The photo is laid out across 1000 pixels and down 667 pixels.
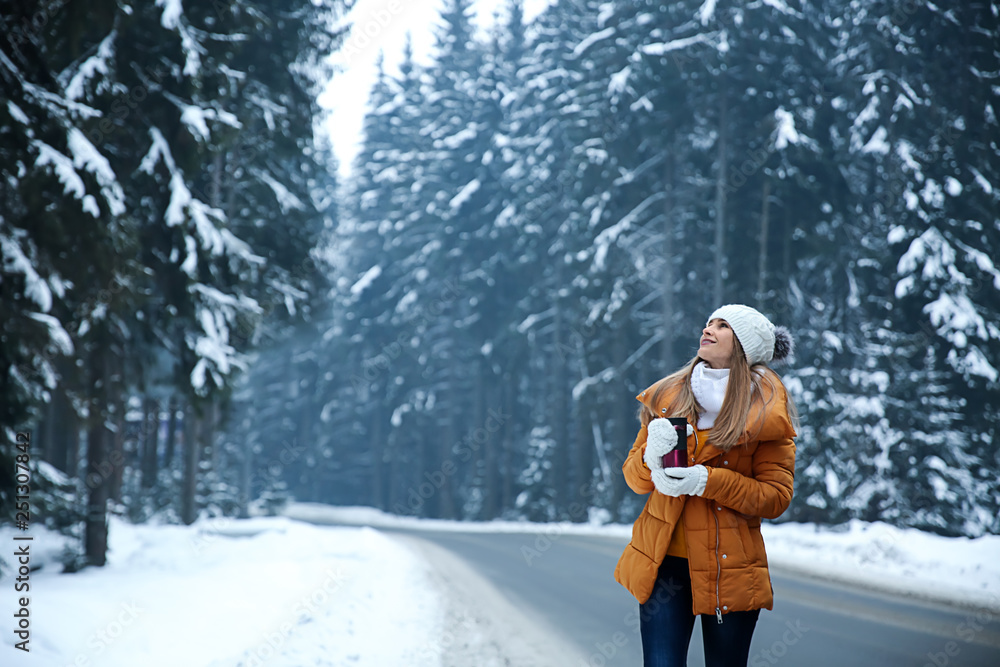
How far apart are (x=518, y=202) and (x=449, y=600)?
25.1 metres

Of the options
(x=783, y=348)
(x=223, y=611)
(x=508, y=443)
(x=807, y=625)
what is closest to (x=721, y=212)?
(x=807, y=625)

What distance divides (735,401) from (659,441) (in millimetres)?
368

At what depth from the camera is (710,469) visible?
2908 mm

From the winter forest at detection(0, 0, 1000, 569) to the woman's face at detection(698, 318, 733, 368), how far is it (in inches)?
278

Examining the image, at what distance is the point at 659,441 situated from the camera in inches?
117

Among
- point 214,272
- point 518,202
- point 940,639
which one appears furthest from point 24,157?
point 518,202

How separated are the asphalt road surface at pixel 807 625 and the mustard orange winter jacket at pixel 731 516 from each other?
11.8 ft

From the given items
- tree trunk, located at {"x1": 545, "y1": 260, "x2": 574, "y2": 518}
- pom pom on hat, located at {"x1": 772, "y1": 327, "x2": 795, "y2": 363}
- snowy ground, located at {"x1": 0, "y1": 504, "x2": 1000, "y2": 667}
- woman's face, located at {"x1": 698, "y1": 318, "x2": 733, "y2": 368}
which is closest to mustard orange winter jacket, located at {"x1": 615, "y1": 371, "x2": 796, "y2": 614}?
woman's face, located at {"x1": 698, "y1": 318, "x2": 733, "y2": 368}

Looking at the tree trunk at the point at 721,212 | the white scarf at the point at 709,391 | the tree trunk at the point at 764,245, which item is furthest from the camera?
the tree trunk at the point at 721,212

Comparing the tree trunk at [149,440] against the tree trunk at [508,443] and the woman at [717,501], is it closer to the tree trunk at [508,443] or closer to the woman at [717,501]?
the tree trunk at [508,443]

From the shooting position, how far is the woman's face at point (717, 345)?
10.5 ft

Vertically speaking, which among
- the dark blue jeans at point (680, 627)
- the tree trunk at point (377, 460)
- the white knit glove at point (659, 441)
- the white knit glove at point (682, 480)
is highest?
the white knit glove at point (659, 441)

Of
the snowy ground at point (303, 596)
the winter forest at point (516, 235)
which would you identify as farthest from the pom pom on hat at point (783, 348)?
the winter forest at point (516, 235)

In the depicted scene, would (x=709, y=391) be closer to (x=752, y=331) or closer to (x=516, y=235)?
(x=752, y=331)
